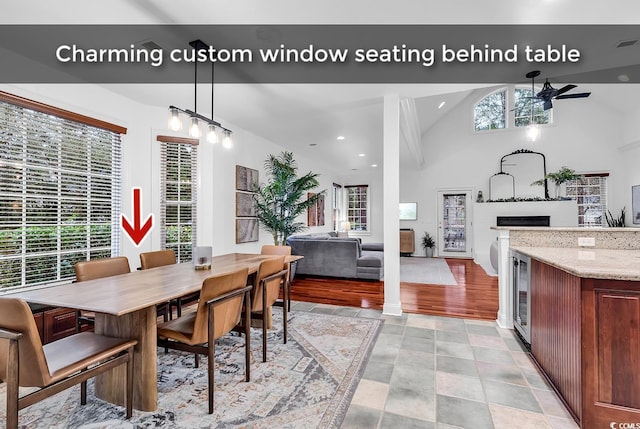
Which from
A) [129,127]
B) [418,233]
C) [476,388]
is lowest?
[476,388]

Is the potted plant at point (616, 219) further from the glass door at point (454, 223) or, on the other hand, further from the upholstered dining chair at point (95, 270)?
the upholstered dining chair at point (95, 270)

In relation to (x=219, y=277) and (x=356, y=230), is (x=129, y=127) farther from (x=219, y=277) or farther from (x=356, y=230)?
(x=356, y=230)

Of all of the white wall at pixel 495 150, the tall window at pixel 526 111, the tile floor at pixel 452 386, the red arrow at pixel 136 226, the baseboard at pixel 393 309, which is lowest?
the tile floor at pixel 452 386

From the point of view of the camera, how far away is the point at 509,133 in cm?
821

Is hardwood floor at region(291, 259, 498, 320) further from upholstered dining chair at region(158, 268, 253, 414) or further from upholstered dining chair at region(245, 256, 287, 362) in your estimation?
upholstered dining chair at region(158, 268, 253, 414)

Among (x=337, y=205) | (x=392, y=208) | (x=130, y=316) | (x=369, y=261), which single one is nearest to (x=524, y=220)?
(x=369, y=261)

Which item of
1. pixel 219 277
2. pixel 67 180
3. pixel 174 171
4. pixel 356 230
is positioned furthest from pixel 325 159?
pixel 219 277

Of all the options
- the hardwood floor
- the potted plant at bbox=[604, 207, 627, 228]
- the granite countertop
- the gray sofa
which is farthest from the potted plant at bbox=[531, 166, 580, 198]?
the granite countertop

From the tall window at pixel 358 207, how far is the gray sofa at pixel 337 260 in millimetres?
4593

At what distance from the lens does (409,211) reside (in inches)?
365

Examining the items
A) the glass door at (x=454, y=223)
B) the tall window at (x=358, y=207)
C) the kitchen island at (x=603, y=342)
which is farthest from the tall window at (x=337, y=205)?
the kitchen island at (x=603, y=342)

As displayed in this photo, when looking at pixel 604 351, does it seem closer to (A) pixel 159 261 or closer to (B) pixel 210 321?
(B) pixel 210 321

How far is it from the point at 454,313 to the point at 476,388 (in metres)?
1.67

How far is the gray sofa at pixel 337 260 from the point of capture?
18.0ft
